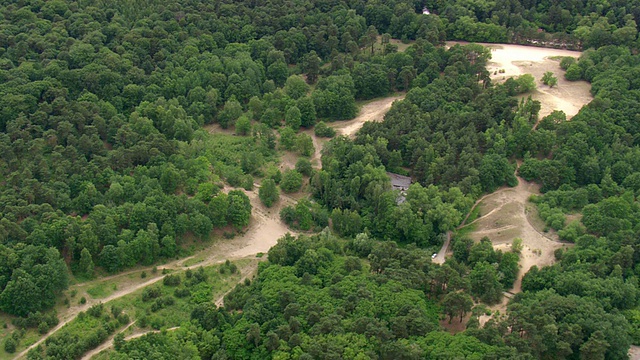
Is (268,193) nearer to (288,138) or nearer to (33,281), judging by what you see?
(288,138)

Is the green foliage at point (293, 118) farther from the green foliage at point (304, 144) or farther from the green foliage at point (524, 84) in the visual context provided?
the green foliage at point (524, 84)

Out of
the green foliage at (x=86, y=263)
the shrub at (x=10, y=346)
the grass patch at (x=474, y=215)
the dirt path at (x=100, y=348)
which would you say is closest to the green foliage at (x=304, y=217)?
the grass patch at (x=474, y=215)

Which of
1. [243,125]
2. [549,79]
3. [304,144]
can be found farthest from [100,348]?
[549,79]

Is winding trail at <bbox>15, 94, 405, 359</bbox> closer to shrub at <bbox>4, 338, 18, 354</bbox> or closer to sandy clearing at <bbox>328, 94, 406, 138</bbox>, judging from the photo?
shrub at <bbox>4, 338, 18, 354</bbox>

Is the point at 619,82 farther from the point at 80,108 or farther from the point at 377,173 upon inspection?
the point at 80,108

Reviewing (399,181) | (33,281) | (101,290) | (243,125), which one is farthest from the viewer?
(243,125)

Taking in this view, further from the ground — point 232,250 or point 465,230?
point 465,230

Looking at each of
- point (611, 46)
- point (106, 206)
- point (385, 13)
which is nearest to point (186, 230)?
point (106, 206)
